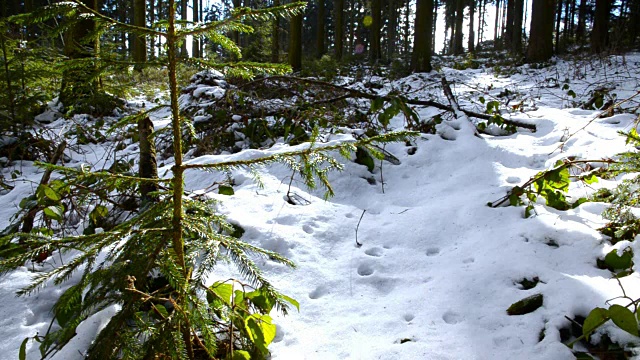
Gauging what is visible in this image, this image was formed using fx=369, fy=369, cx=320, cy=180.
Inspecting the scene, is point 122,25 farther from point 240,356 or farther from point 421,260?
point 421,260

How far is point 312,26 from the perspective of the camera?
45.0 m

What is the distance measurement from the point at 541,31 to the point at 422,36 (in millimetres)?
3367

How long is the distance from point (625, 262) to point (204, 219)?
75.0 inches

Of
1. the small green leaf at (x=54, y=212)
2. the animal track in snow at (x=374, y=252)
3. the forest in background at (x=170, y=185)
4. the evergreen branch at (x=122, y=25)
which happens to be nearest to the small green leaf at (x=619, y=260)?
the forest in background at (x=170, y=185)

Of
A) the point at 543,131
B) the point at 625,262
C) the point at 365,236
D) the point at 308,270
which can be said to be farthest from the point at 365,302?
the point at 543,131

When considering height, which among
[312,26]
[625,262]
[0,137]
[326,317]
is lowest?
[326,317]

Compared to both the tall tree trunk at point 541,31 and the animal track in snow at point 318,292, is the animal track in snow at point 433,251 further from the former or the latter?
the tall tree trunk at point 541,31

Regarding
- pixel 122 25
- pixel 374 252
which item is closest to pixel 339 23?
pixel 374 252

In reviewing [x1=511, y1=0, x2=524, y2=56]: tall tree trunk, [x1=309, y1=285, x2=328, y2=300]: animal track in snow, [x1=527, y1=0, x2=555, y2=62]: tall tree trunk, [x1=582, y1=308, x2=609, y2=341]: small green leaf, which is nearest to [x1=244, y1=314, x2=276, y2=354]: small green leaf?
[x1=309, y1=285, x2=328, y2=300]: animal track in snow

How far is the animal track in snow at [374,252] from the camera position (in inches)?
91.7

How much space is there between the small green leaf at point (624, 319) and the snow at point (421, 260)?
0.44ft

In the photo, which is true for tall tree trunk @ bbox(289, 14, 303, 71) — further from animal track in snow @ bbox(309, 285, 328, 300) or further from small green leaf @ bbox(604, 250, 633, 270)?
small green leaf @ bbox(604, 250, 633, 270)

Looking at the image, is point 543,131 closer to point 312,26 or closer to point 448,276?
point 448,276

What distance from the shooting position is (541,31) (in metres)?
10.7
